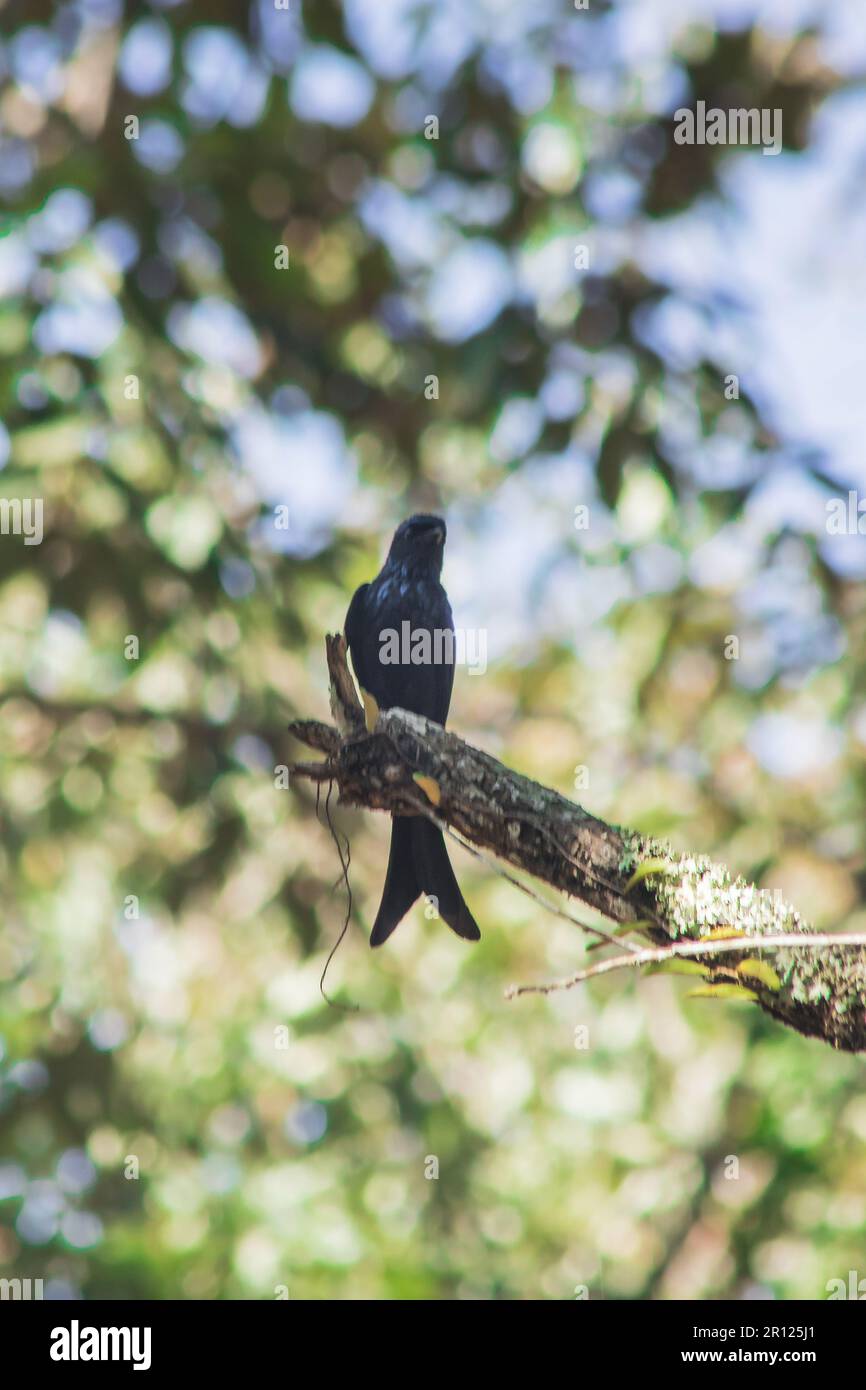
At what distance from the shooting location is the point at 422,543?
12.7 ft

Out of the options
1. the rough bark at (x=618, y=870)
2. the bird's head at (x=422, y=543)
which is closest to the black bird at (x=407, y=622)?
the bird's head at (x=422, y=543)

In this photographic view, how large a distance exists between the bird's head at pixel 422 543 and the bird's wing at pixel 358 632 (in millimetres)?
162

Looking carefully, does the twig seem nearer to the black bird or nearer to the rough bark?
the rough bark

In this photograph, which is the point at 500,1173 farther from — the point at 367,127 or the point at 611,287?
the point at 367,127

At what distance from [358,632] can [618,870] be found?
1.92 m

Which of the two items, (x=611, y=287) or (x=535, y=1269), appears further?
(x=535, y=1269)

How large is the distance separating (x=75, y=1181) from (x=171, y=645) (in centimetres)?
240

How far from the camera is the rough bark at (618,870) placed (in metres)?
2.12

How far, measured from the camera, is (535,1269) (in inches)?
245

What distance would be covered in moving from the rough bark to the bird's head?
165 cm

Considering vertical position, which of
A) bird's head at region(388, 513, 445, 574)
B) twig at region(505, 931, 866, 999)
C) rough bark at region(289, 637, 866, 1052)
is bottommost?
twig at region(505, 931, 866, 999)

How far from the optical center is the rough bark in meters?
2.12

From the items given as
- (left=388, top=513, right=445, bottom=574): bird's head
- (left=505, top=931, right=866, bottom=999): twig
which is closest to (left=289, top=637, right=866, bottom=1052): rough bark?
(left=505, top=931, right=866, bottom=999): twig

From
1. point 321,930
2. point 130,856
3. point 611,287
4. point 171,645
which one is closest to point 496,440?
point 611,287
